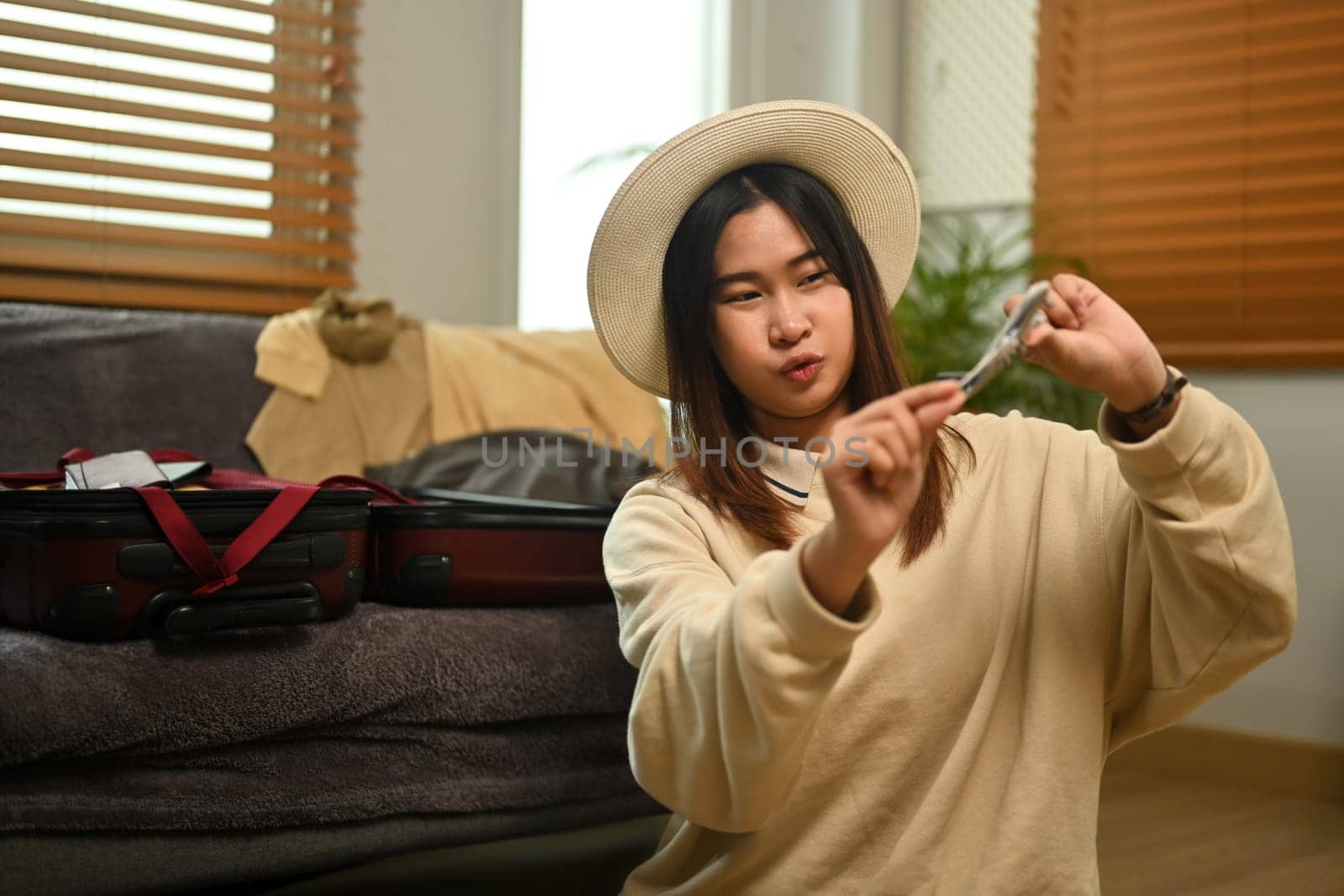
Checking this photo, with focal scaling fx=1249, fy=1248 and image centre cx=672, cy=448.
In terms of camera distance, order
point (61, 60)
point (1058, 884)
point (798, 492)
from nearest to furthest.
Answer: point (1058, 884) → point (798, 492) → point (61, 60)

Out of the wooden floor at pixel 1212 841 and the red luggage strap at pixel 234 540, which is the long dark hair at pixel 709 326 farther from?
the wooden floor at pixel 1212 841

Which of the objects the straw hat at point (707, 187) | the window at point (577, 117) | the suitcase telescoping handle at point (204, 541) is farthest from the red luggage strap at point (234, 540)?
the window at point (577, 117)

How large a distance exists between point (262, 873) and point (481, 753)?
0.28 m

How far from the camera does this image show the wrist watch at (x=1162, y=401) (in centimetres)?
92

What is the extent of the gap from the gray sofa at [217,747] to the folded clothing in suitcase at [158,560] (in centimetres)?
4

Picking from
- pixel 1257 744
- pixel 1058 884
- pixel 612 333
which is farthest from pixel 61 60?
pixel 1257 744

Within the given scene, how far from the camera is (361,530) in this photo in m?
1.47

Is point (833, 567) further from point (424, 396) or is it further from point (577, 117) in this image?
point (577, 117)

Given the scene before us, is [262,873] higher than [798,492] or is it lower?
lower

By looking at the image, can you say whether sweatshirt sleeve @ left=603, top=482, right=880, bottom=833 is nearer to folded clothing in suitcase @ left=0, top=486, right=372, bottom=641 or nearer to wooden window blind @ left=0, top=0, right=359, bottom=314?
folded clothing in suitcase @ left=0, top=486, right=372, bottom=641

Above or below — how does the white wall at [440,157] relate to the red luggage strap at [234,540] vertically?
above

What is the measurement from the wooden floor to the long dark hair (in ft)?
3.57

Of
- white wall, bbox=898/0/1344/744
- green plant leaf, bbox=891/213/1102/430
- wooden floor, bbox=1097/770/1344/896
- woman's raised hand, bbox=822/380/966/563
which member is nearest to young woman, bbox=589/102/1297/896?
woman's raised hand, bbox=822/380/966/563

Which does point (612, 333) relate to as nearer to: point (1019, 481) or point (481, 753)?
point (1019, 481)
